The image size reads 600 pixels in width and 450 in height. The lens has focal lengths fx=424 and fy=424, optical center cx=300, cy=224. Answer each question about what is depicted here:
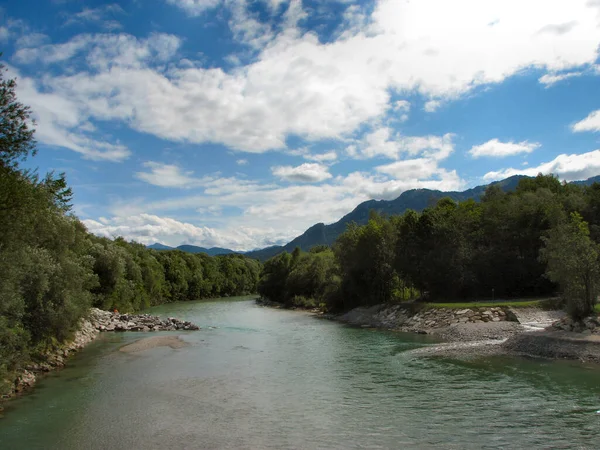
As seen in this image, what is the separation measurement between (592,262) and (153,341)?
1375 inches

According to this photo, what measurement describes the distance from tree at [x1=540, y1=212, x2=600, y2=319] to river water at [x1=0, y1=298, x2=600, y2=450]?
18.9 ft

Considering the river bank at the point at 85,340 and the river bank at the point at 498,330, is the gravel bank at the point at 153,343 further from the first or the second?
the river bank at the point at 498,330

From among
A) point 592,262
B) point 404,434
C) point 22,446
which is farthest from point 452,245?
point 22,446

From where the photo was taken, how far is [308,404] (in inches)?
743

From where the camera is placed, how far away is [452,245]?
50812 millimetres

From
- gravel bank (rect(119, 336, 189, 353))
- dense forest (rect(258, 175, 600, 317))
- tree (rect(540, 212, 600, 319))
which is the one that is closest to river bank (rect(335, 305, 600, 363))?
tree (rect(540, 212, 600, 319))

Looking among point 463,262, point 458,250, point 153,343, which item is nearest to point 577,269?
point 463,262

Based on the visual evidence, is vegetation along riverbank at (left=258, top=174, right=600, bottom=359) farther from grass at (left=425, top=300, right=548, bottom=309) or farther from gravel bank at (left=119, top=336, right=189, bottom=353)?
gravel bank at (left=119, top=336, right=189, bottom=353)

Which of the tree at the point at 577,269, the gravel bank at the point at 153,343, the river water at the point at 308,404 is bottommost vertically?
the gravel bank at the point at 153,343

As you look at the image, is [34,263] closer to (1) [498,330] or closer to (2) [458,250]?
(1) [498,330]

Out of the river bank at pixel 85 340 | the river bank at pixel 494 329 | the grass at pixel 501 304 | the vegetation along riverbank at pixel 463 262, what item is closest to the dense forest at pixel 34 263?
the river bank at pixel 85 340

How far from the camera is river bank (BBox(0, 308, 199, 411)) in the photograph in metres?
22.2

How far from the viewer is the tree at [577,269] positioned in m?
27.4

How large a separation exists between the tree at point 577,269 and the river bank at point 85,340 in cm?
3050
